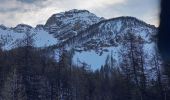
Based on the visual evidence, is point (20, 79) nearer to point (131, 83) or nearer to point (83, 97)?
point (131, 83)

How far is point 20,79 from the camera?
48156 mm

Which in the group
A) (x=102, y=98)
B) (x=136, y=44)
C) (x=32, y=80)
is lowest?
(x=102, y=98)

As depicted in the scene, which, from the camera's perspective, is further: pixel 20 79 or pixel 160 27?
pixel 20 79

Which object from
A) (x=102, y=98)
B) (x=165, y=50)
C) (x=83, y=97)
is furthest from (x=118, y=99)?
(x=165, y=50)

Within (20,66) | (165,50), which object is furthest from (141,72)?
(165,50)

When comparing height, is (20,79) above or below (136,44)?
below

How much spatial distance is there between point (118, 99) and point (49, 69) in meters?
17.8

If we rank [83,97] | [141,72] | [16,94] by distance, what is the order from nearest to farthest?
[141,72] → [16,94] → [83,97]

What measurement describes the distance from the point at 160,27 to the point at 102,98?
241 feet

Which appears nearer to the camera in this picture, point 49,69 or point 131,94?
point 131,94

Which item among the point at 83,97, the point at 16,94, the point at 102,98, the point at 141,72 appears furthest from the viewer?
the point at 102,98

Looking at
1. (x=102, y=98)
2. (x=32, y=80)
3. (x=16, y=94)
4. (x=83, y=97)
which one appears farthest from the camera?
(x=102, y=98)

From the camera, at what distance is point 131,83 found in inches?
1615

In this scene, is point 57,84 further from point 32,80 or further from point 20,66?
point 20,66
